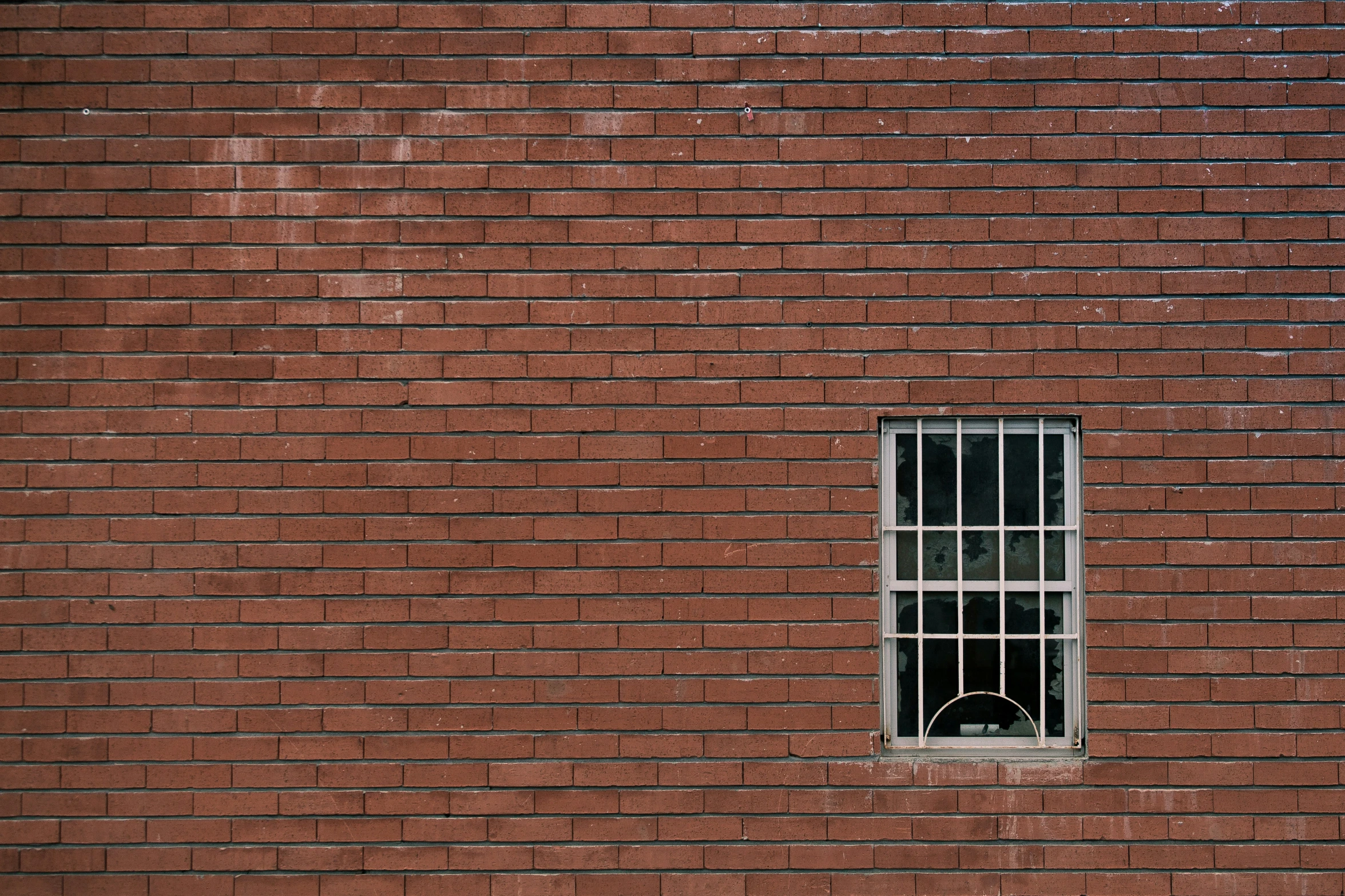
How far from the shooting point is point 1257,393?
4.45 m

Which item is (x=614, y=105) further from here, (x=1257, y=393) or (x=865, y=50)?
(x=1257, y=393)

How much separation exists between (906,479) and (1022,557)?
65cm

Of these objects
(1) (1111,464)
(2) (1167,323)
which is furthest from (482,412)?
(2) (1167,323)

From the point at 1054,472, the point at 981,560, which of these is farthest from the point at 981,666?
the point at 1054,472

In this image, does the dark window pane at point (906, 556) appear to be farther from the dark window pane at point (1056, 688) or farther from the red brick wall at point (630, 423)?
the dark window pane at point (1056, 688)

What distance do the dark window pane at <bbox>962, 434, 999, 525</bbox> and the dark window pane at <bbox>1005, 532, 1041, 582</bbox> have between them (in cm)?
13

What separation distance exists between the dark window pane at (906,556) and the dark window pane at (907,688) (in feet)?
0.98

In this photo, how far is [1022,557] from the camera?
451cm

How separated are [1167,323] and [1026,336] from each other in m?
0.65

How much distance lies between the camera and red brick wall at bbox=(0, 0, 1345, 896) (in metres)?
4.39

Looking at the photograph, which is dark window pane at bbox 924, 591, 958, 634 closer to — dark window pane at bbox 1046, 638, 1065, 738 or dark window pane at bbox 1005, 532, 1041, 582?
dark window pane at bbox 1005, 532, 1041, 582

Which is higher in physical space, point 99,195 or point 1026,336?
point 99,195

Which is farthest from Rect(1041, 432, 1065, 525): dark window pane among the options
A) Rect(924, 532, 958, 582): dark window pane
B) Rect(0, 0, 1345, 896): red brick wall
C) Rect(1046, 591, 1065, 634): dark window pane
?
Rect(924, 532, 958, 582): dark window pane

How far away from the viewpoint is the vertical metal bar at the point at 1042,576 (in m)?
4.48
